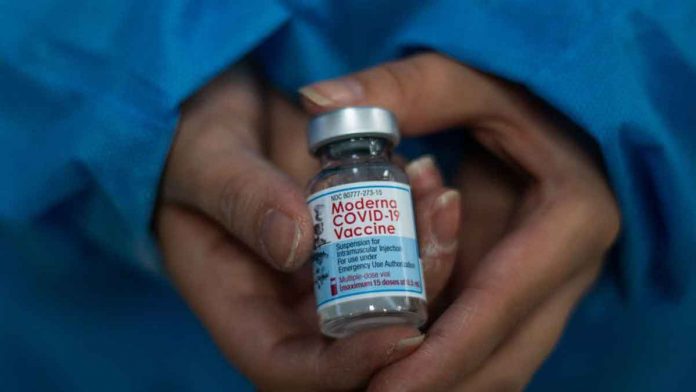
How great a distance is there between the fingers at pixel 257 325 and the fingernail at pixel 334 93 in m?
0.19

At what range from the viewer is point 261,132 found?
0.92m

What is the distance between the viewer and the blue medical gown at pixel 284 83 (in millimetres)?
785

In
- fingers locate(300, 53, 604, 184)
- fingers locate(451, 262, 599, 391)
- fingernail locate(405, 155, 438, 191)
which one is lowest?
fingers locate(451, 262, 599, 391)

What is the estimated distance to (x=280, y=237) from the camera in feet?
2.16

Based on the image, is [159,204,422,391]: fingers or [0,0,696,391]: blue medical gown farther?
[0,0,696,391]: blue medical gown

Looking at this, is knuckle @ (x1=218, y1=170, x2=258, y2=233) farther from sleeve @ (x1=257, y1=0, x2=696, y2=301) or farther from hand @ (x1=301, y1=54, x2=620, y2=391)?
sleeve @ (x1=257, y1=0, x2=696, y2=301)

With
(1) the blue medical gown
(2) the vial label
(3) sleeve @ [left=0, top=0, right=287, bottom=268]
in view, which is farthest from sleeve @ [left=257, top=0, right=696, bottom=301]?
(2) the vial label

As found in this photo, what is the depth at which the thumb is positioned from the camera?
29.6 inches

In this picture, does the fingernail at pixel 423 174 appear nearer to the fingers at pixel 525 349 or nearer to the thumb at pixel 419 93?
the thumb at pixel 419 93

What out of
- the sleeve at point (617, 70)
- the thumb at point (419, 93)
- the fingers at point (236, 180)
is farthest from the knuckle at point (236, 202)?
the sleeve at point (617, 70)

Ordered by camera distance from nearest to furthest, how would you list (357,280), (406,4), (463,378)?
(357,280)
(463,378)
(406,4)

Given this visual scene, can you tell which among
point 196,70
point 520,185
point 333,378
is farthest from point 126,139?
point 520,185

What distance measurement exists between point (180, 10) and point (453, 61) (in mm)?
304

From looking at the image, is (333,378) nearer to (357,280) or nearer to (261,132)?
(357,280)
